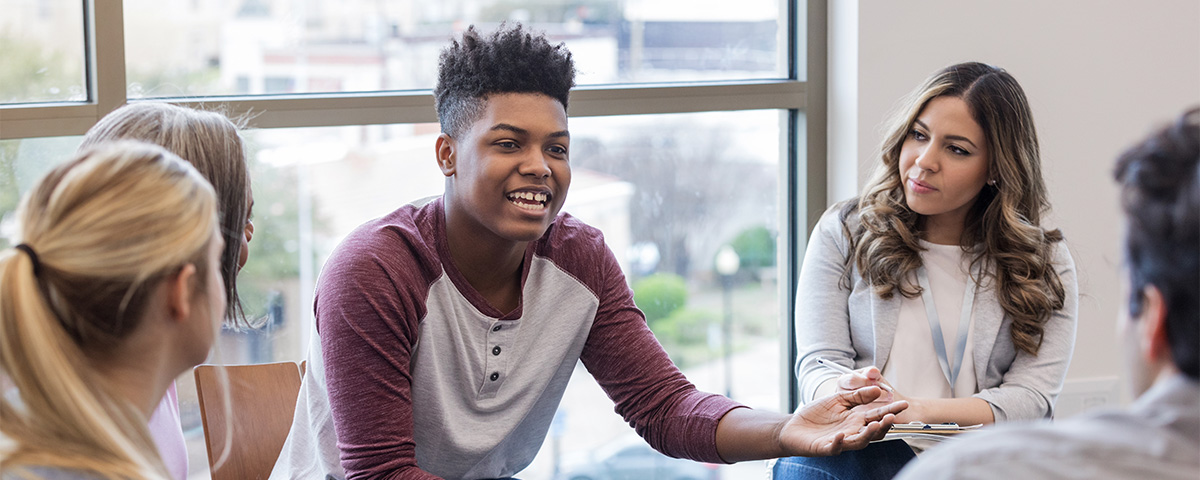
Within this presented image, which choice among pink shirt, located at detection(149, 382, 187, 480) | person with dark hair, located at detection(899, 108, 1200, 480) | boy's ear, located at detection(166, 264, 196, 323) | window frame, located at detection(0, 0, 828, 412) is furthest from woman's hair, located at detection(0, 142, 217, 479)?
window frame, located at detection(0, 0, 828, 412)

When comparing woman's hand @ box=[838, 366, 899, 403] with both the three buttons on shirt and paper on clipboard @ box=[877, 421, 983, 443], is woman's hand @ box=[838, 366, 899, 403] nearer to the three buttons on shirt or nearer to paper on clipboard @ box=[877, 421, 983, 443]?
paper on clipboard @ box=[877, 421, 983, 443]

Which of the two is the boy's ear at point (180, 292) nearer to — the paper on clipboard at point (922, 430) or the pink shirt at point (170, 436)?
the pink shirt at point (170, 436)

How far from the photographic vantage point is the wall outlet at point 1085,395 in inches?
108

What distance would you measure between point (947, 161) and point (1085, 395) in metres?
1.11

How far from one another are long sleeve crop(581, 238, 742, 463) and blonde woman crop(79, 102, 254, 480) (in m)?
0.65

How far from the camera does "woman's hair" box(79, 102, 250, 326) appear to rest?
159 centimetres

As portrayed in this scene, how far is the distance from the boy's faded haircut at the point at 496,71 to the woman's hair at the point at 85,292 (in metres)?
0.71

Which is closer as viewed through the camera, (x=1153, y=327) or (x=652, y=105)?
(x=1153, y=327)

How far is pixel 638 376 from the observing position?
1.88 m

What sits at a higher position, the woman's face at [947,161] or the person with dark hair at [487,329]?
the woman's face at [947,161]

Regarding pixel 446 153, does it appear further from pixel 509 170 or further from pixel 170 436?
pixel 170 436

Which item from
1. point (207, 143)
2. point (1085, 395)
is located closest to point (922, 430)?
point (1085, 395)

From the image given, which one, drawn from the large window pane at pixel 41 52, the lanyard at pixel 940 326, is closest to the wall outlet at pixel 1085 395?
the lanyard at pixel 940 326

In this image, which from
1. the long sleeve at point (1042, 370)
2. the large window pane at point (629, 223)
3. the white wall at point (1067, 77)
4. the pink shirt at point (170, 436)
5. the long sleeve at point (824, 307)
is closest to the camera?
the pink shirt at point (170, 436)
